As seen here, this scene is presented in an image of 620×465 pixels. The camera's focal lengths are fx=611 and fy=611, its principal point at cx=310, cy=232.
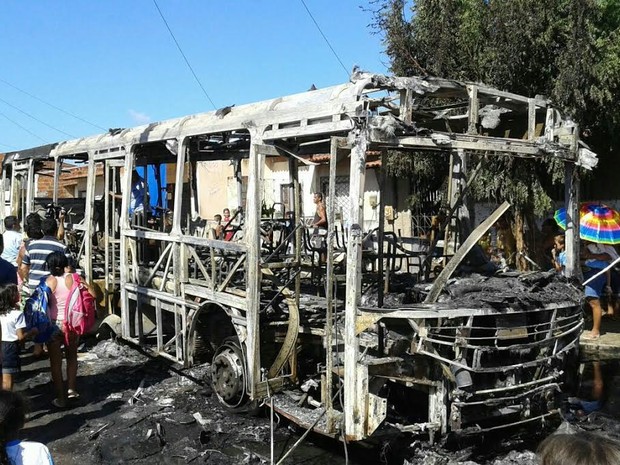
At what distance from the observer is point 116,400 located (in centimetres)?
Result: 656

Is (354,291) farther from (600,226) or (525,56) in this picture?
(525,56)

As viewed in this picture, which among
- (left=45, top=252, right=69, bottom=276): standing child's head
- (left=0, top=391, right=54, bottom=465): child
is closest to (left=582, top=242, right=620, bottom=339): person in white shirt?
(left=45, top=252, right=69, bottom=276): standing child's head

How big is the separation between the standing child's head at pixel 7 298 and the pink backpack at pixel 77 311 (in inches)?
40.3

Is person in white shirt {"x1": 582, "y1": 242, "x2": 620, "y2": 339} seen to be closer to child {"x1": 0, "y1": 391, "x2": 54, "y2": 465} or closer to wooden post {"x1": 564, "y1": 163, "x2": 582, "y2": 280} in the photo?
wooden post {"x1": 564, "y1": 163, "x2": 582, "y2": 280}

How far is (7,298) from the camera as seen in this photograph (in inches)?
199

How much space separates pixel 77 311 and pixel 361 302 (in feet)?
9.49

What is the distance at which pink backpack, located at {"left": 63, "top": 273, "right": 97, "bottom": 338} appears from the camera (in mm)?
6203

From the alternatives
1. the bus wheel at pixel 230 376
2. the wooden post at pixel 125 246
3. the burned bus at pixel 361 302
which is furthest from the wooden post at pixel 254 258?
the wooden post at pixel 125 246

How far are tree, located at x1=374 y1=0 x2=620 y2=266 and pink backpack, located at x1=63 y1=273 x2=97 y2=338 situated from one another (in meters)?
6.94

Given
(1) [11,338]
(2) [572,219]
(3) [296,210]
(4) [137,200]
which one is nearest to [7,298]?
(1) [11,338]

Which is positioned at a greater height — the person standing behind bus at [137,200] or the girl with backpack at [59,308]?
the person standing behind bus at [137,200]

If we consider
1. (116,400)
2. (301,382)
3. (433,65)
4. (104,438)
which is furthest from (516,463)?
(433,65)

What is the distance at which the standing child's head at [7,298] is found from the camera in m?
5.02

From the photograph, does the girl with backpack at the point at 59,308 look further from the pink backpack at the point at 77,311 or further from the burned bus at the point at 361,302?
the burned bus at the point at 361,302
